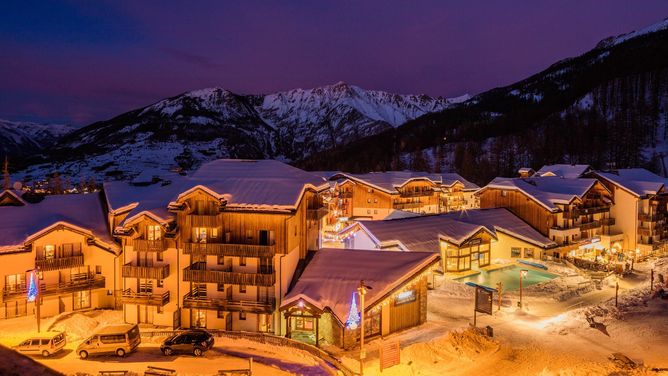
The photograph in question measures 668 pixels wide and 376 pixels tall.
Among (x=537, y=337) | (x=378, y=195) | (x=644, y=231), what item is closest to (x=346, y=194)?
(x=378, y=195)

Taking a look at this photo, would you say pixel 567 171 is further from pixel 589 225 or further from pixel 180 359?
pixel 180 359

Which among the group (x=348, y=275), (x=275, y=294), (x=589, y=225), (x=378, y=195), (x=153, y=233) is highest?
(x=378, y=195)

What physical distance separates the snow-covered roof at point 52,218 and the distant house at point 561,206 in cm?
4660

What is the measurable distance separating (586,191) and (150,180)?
52.4 meters

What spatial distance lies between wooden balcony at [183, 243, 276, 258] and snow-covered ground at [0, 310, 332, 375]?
585cm

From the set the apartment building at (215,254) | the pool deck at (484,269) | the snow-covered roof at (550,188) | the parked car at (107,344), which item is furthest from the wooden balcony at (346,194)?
the parked car at (107,344)

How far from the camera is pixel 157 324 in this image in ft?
108

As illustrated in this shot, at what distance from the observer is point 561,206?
177 feet

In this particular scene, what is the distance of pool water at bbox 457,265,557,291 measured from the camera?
4148 centimetres

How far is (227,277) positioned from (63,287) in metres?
13.0

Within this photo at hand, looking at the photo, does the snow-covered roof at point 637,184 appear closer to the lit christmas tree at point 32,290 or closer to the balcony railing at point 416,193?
the balcony railing at point 416,193

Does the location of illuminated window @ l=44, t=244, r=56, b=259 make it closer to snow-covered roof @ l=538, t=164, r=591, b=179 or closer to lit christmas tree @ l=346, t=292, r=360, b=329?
lit christmas tree @ l=346, t=292, r=360, b=329

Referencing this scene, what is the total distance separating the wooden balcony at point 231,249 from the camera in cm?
3103

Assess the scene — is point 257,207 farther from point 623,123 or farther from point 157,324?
point 623,123
